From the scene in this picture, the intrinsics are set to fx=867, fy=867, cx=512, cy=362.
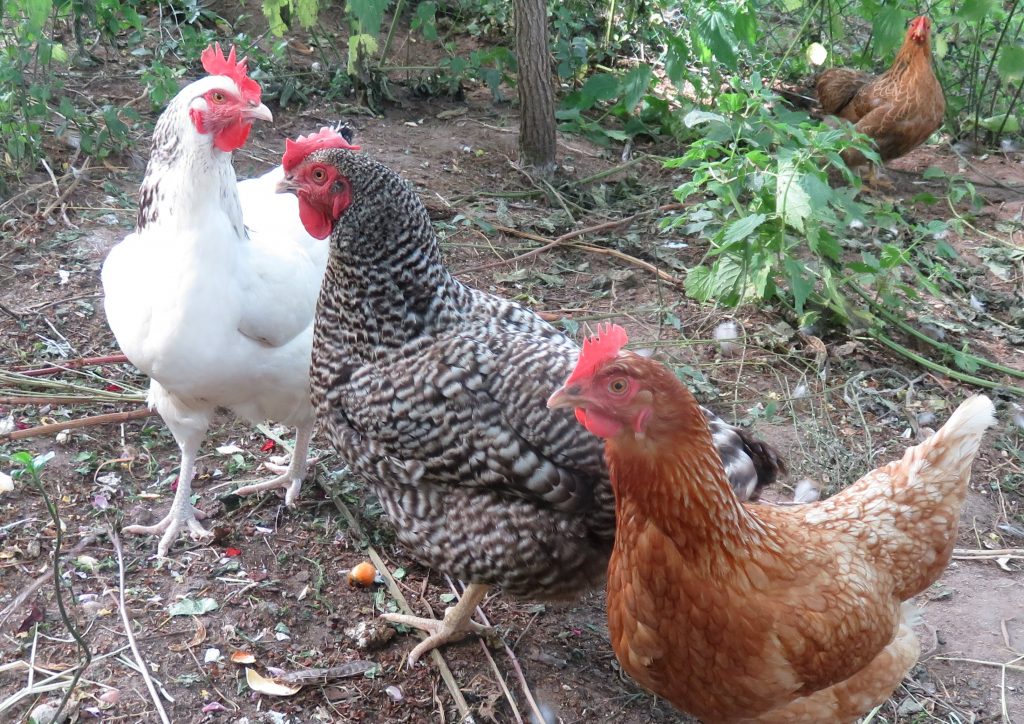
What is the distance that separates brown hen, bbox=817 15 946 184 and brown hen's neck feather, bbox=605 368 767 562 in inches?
185

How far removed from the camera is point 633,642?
7.63 feet

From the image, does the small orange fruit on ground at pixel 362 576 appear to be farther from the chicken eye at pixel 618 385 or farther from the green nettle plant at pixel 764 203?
the green nettle plant at pixel 764 203

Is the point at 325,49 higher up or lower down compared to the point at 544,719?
higher up

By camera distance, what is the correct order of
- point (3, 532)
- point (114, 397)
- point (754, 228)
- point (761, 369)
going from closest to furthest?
point (3, 532) → point (114, 397) → point (754, 228) → point (761, 369)

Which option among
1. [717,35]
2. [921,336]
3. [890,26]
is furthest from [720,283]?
[890,26]

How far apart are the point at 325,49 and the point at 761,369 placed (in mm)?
4274

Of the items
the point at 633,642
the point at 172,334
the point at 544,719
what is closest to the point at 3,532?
the point at 172,334

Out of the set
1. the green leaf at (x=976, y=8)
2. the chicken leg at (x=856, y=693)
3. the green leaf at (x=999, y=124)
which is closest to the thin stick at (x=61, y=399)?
the chicken leg at (x=856, y=693)

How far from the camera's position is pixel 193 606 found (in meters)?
3.01

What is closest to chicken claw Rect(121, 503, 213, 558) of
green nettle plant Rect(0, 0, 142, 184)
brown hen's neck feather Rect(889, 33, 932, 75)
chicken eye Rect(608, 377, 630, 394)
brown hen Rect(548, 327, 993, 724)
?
brown hen Rect(548, 327, 993, 724)

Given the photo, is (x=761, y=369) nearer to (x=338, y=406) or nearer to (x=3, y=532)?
(x=338, y=406)

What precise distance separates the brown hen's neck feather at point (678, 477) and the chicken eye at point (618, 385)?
0.29ft

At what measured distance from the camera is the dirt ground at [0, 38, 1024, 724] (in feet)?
9.28

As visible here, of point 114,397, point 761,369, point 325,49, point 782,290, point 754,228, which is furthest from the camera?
point 325,49
